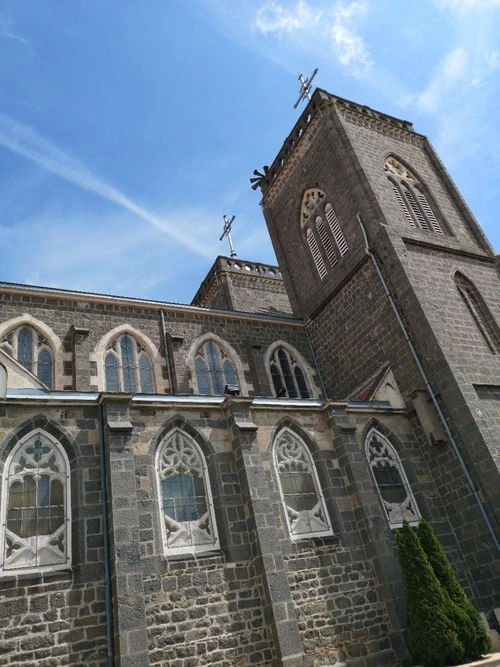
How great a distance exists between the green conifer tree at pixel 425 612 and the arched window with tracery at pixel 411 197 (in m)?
11.5

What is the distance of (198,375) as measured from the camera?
16203mm

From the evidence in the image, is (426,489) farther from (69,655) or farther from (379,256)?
(69,655)

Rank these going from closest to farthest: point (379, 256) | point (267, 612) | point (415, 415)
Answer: point (267, 612) < point (415, 415) < point (379, 256)

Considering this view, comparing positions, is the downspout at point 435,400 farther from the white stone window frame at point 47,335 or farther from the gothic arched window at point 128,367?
the white stone window frame at point 47,335

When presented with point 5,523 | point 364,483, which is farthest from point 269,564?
point 5,523

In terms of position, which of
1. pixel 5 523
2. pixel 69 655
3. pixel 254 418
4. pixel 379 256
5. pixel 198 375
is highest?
pixel 379 256

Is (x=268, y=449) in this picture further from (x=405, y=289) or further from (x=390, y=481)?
(x=405, y=289)

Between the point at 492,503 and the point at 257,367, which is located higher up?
the point at 257,367

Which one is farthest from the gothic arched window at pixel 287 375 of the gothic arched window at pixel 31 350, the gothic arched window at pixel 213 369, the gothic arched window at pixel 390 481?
the gothic arched window at pixel 31 350

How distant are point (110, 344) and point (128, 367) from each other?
918mm

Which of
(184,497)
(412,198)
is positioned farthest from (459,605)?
(412,198)

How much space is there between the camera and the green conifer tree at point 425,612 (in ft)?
29.6

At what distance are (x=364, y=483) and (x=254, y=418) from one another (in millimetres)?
2845

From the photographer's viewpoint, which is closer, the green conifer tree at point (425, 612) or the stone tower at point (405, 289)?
the green conifer tree at point (425, 612)
